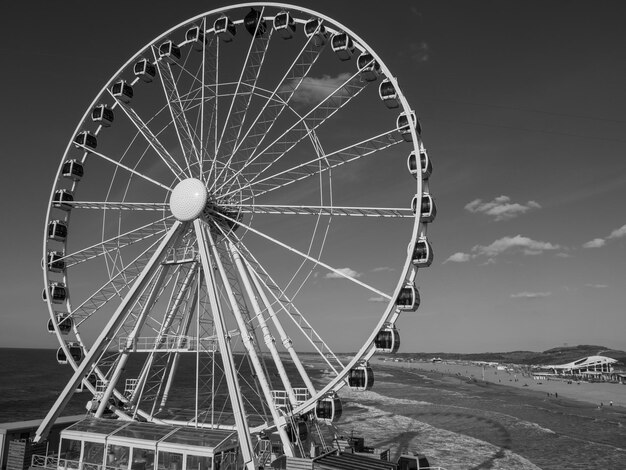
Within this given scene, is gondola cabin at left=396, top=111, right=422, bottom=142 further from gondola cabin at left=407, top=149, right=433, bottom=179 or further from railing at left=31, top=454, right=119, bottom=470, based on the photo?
railing at left=31, top=454, right=119, bottom=470

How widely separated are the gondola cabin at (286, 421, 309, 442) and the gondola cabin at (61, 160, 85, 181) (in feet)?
60.7

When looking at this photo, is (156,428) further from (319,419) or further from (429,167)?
(429,167)

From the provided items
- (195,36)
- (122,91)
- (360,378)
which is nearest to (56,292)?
(122,91)

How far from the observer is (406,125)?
23.4 meters

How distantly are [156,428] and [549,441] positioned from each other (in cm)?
3899

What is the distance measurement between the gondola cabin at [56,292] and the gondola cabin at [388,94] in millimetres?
19510

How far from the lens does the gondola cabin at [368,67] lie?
2498 centimetres

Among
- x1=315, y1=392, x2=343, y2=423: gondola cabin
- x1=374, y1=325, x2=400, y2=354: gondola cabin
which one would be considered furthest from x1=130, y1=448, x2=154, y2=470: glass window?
x1=374, y1=325, x2=400, y2=354: gondola cabin

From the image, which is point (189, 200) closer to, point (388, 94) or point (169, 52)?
point (169, 52)

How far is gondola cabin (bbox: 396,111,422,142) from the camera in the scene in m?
23.3

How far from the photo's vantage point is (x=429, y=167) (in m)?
22.6

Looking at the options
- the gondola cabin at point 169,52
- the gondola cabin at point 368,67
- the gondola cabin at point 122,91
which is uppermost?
the gondola cabin at point 169,52

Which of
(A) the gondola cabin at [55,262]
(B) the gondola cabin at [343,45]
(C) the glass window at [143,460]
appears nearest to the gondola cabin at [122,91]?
(A) the gondola cabin at [55,262]

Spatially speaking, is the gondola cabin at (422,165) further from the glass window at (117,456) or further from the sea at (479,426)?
the sea at (479,426)
